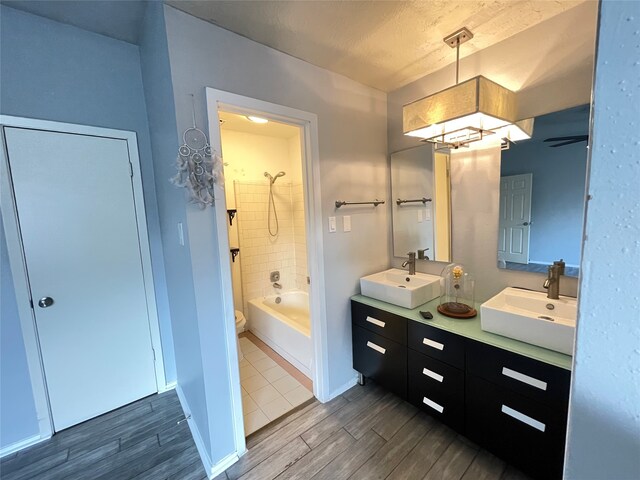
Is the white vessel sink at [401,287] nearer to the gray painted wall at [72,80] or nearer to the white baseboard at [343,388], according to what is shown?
the white baseboard at [343,388]

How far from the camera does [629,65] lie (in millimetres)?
366

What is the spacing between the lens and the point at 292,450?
66.0 inches

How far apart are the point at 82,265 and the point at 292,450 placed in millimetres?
1868

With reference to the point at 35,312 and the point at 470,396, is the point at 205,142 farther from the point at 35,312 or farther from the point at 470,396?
the point at 470,396

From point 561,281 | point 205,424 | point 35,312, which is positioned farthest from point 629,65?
point 35,312

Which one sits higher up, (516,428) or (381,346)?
(381,346)

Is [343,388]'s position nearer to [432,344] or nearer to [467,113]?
[432,344]

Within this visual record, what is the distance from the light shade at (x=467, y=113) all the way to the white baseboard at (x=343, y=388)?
1.94 m

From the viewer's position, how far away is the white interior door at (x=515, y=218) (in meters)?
1.68

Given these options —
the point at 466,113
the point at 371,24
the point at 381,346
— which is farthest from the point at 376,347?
the point at 371,24

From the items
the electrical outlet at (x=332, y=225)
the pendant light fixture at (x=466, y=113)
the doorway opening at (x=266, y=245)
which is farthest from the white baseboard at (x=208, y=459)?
the pendant light fixture at (x=466, y=113)

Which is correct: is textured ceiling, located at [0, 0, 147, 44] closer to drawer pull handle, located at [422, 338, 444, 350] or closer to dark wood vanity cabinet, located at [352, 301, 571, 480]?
dark wood vanity cabinet, located at [352, 301, 571, 480]

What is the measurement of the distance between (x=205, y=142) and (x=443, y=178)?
1.67 metres

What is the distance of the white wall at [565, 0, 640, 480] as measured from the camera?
1.21 ft
